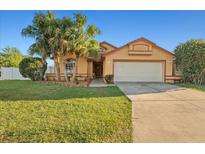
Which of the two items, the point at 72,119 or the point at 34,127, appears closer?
the point at 34,127

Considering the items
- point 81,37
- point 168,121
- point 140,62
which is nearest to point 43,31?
point 81,37

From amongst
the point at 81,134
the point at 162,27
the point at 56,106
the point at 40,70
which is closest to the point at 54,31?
the point at 40,70

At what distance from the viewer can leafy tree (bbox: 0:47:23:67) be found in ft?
114

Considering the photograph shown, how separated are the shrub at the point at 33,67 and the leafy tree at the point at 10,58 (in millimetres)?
16403

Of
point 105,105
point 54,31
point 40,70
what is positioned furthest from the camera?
point 40,70

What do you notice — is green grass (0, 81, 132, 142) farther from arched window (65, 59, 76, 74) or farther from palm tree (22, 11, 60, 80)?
arched window (65, 59, 76, 74)

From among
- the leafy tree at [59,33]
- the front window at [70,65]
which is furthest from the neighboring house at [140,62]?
the front window at [70,65]

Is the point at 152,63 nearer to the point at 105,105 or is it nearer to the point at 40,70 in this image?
the point at 40,70

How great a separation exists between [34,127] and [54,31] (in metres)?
12.5

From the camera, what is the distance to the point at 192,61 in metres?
18.2

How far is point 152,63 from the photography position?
19984 millimetres

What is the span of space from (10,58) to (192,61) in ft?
92.2

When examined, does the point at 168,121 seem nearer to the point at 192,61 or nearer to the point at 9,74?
the point at 192,61
